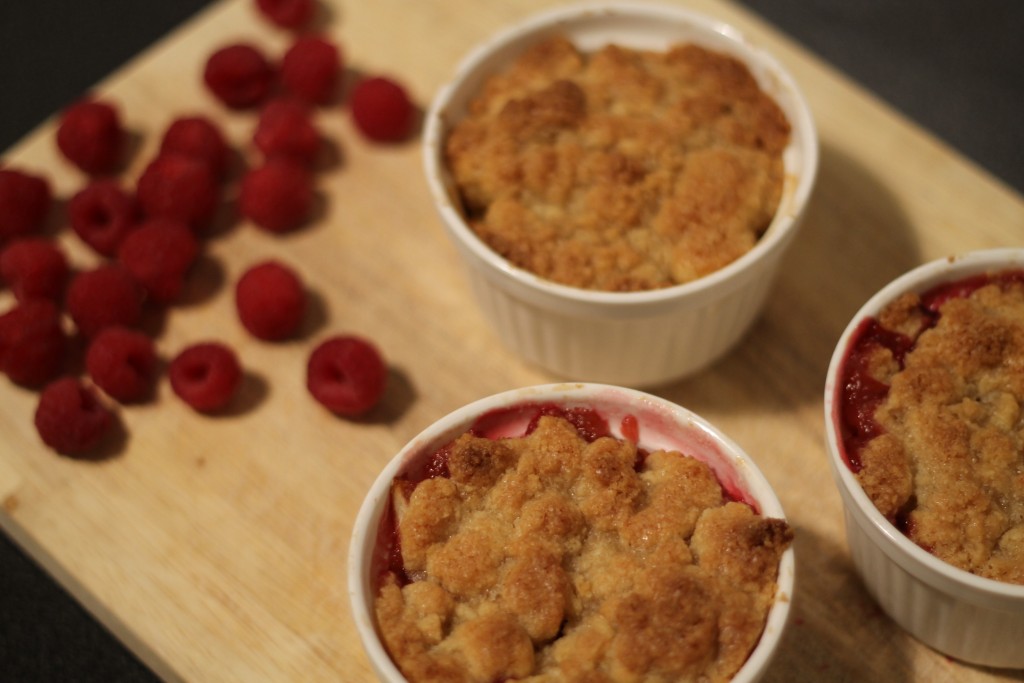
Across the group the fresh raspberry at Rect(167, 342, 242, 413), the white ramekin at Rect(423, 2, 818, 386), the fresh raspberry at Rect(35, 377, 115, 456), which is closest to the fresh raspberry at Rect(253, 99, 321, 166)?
the white ramekin at Rect(423, 2, 818, 386)

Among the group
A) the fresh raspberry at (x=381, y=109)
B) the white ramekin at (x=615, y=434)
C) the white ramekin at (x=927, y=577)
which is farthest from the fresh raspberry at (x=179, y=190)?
the white ramekin at (x=927, y=577)

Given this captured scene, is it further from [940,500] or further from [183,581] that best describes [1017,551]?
[183,581]

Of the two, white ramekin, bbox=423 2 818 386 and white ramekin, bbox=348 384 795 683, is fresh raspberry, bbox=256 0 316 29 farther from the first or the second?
white ramekin, bbox=348 384 795 683

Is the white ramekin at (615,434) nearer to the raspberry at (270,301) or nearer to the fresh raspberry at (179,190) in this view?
the raspberry at (270,301)

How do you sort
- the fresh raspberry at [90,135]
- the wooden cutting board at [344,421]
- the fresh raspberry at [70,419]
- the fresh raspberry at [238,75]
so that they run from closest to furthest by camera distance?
the wooden cutting board at [344,421] < the fresh raspberry at [70,419] < the fresh raspberry at [90,135] < the fresh raspberry at [238,75]

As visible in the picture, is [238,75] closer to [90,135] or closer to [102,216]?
[90,135]

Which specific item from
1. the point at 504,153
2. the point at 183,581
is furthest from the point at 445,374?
the point at 183,581
